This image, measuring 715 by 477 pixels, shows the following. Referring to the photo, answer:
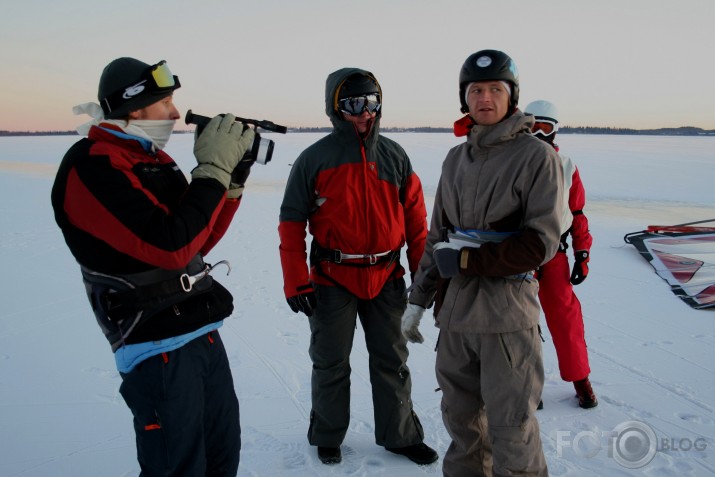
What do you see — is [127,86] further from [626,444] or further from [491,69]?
[626,444]

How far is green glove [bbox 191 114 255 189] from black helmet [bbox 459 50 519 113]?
41.3 inches

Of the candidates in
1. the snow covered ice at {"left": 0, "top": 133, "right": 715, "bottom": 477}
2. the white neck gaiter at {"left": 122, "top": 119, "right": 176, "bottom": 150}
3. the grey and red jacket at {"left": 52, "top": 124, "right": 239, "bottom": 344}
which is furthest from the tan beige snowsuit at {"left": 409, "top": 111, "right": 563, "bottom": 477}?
the white neck gaiter at {"left": 122, "top": 119, "right": 176, "bottom": 150}

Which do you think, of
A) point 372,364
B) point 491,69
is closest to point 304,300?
point 372,364

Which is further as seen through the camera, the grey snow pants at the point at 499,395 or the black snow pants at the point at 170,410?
the grey snow pants at the point at 499,395

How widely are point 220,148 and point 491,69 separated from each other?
4.10ft

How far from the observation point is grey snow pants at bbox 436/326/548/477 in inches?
91.2

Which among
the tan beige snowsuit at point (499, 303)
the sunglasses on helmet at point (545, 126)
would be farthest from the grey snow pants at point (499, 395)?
the sunglasses on helmet at point (545, 126)

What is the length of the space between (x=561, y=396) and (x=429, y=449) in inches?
50.2

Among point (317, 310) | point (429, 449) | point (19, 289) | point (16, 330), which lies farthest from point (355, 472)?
point (19, 289)

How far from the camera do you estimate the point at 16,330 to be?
16.9 feet

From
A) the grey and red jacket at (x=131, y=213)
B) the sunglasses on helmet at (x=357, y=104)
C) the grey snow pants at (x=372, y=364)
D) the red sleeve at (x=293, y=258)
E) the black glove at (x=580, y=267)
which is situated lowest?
the grey snow pants at (x=372, y=364)

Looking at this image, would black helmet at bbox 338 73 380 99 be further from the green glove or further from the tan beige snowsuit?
the green glove

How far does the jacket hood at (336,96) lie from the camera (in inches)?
125

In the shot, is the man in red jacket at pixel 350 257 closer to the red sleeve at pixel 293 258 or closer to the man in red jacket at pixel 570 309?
the red sleeve at pixel 293 258
